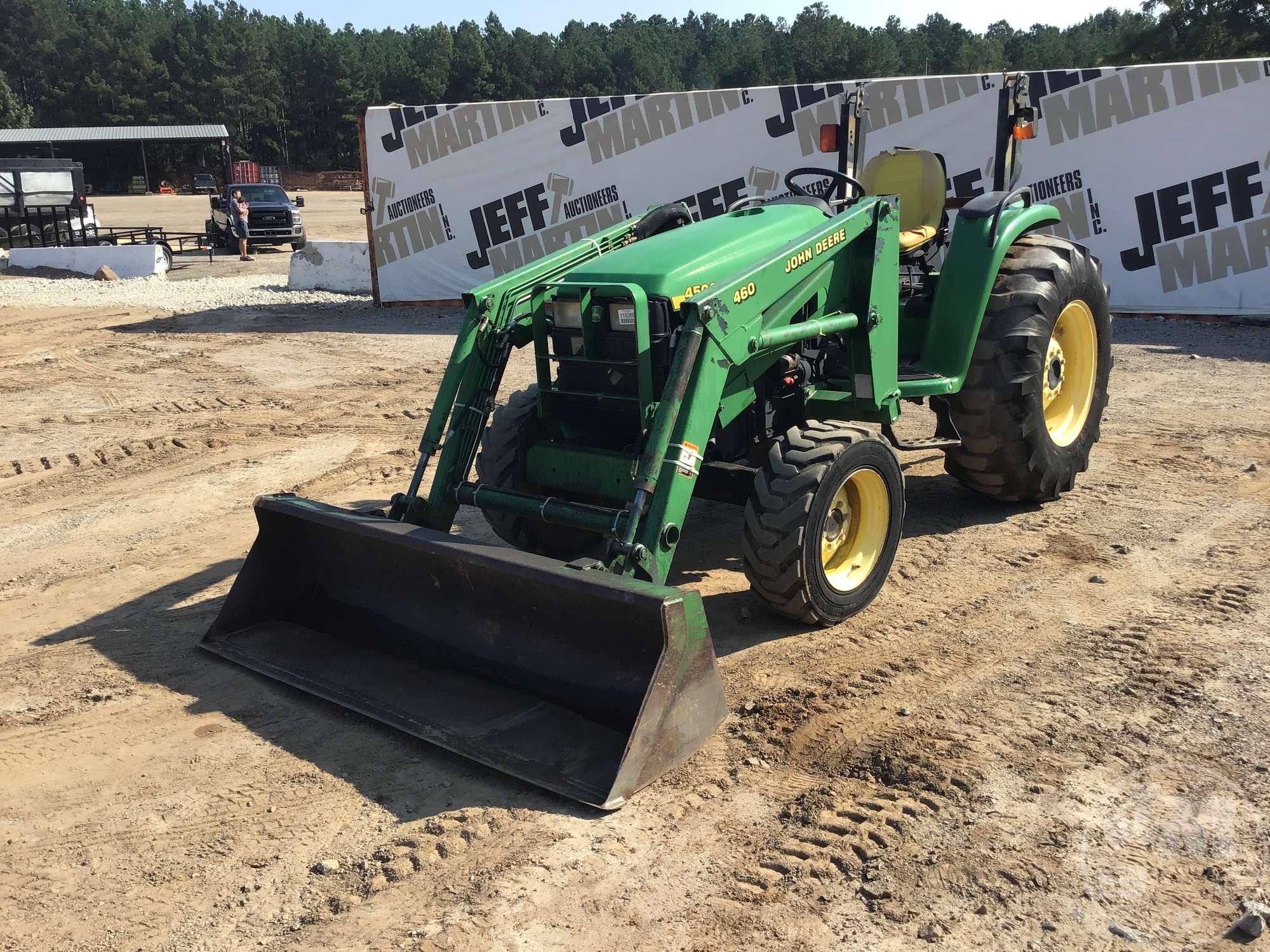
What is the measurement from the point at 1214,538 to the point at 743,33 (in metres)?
120

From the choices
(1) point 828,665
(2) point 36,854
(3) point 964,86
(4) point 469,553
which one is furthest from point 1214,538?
(3) point 964,86

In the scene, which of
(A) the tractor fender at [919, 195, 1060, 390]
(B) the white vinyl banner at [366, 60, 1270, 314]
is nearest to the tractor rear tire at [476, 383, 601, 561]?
(A) the tractor fender at [919, 195, 1060, 390]

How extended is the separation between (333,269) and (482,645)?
14.5m

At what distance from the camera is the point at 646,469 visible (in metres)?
→ 4.32

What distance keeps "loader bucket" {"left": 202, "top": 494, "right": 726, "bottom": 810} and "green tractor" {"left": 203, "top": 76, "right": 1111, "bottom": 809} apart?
0.01 m

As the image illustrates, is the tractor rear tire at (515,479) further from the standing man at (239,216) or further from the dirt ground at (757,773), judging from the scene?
the standing man at (239,216)

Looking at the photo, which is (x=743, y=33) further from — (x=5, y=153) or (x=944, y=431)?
(x=944, y=431)

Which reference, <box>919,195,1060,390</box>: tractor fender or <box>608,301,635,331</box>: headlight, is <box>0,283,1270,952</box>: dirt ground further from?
<box>608,301,635,331</box>: headlight

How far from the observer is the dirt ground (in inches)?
124

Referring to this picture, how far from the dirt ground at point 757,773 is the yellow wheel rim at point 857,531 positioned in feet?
0.78

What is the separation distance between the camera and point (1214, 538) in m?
5.97

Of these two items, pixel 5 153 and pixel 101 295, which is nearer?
pixel 101 295

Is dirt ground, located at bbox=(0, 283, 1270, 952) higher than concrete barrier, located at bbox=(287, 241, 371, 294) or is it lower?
lower

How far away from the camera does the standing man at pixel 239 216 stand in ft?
81.6
